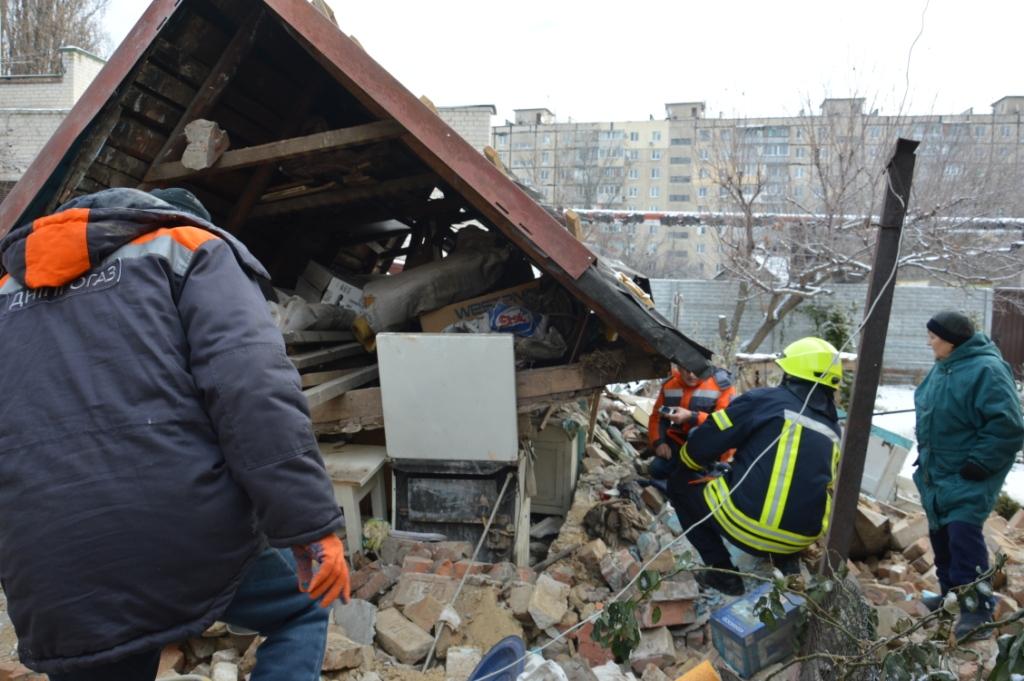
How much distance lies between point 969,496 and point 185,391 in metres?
3.97

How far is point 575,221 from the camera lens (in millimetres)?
4223

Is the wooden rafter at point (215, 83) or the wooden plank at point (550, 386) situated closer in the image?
the wooden rafter at point (215, 83)

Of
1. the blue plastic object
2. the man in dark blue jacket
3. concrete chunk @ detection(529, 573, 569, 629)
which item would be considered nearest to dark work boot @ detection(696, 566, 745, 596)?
concrete chunk @ detection(529, 573, 569, 629)

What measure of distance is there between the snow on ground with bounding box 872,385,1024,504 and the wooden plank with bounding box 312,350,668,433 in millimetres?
1522

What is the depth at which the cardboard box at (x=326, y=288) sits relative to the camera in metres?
4.72

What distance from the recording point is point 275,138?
4.79 metres

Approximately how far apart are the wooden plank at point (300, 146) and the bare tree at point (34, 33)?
23.9 m

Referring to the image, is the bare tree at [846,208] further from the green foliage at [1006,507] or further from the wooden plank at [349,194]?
the wooden plank at [349,194]

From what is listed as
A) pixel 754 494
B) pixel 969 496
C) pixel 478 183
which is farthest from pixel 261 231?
pixel 969 496

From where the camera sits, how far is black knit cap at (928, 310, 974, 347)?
3930mm

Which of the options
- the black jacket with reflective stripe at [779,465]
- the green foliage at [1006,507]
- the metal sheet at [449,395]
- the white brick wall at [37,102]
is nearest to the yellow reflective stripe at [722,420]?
the black jacket with reflective stripe at [779,465]

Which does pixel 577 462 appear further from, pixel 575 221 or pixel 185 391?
→ pixel 185 391

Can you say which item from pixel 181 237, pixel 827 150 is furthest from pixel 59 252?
pixel 827 150

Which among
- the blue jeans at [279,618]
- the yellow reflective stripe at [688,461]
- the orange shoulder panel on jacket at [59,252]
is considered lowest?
the yellow reflective stripe at [688,461]
